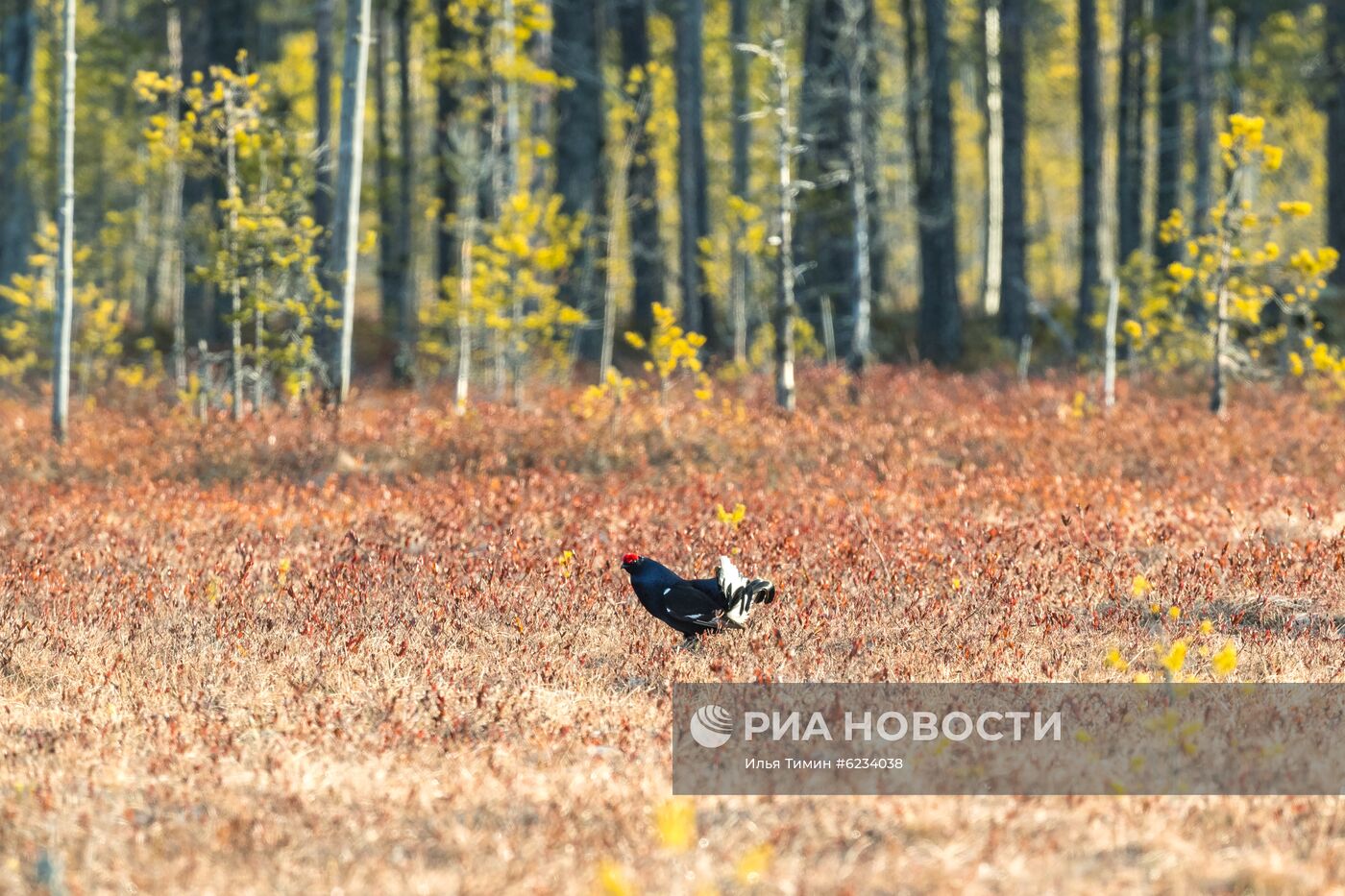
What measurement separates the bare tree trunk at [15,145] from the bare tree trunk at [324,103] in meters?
8.68

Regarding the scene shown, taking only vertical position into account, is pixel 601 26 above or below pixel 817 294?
above

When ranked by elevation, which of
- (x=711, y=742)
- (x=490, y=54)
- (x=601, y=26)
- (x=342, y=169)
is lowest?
(x=711, y=742)

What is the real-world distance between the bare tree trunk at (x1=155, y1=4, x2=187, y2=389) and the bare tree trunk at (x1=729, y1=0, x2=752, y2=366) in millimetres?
8438

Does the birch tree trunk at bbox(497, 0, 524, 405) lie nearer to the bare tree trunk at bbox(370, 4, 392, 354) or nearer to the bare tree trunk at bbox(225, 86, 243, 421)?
the bare tree trunk at bbox(370, 4, 392, 354)

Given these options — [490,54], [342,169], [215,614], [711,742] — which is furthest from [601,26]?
[711,742]

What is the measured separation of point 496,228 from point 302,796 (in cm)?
1305

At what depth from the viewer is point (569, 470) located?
43.2 feet

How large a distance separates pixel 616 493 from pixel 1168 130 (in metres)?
17.2

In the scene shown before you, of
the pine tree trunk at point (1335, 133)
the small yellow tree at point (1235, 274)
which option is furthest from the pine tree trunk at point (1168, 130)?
the small yellow tree at point (1235, 274)

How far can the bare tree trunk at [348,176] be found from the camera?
15445 millimetres

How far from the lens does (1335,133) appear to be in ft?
67.3

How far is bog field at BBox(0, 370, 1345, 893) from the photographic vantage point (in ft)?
16.1

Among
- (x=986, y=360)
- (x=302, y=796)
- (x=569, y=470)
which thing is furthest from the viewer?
(x=986, y=360)

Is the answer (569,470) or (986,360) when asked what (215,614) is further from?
(986,360)
